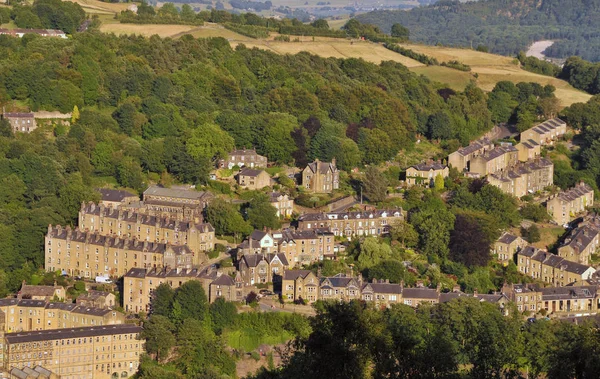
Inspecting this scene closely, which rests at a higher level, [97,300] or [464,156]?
[464,156]

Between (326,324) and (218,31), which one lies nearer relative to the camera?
(326,324)

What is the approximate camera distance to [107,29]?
9325 centimetres

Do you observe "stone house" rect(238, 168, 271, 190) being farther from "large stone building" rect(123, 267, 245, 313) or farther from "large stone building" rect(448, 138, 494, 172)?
"large stone building" rect(123, 267, 245, 313)

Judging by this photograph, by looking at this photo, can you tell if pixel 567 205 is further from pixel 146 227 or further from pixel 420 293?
pixel 146 227

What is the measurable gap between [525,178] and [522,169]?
0.86 m

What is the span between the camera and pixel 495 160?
74.3 metres

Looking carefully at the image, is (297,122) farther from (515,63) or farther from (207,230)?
(515,63)

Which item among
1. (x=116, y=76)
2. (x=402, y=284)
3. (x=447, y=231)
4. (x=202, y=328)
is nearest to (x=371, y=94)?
(x=116, y=76)

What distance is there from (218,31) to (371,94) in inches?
745

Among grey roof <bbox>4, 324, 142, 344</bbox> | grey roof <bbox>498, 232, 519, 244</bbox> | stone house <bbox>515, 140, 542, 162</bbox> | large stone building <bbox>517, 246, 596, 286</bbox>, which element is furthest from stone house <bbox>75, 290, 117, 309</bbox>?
stone house <bbox>515, 140, 542, 162</bbox>

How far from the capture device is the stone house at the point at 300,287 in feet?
185

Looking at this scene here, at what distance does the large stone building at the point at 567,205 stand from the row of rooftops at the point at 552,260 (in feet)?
20.3

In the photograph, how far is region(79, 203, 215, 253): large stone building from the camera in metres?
59.0

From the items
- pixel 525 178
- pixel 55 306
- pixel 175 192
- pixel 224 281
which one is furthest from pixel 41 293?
pixel 525 178
